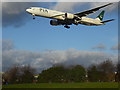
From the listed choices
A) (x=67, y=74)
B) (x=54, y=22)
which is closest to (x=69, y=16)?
(x=54, y=22)

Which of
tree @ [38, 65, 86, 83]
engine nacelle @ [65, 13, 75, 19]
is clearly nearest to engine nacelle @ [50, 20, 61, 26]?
engine nacelle @ [65, 13, 75, 19]

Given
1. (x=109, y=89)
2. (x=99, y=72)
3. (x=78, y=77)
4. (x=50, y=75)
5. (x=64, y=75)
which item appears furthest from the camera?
(x=50, y=75)

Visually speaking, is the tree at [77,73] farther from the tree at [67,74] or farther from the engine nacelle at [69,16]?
the engine nacelle at [69,16]

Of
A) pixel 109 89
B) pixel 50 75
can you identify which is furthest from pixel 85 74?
pixel 109 89

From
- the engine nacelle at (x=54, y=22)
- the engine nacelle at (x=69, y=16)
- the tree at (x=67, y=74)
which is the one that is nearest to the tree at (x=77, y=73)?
the tree at (x=67, y=74)

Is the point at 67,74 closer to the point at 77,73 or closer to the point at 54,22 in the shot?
the point at 77,73

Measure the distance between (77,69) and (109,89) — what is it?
19.8m

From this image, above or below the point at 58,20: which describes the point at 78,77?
below

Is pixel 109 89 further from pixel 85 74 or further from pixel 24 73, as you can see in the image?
pixel 24 73

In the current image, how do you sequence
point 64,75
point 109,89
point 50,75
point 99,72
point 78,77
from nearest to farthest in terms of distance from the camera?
point 109,89, point 99,72, point 64,75, point 78,77, point 50,75

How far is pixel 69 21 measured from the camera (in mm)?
45188

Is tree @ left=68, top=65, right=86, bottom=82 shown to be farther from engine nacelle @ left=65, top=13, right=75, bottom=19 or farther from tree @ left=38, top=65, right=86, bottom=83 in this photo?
engine nacelle @ left=65, top=13, right=75, bottom=19

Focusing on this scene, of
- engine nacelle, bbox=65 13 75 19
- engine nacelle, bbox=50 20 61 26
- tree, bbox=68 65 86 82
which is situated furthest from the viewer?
tree, bbox=68 65 86 82

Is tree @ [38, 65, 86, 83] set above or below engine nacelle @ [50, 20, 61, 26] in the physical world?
below
